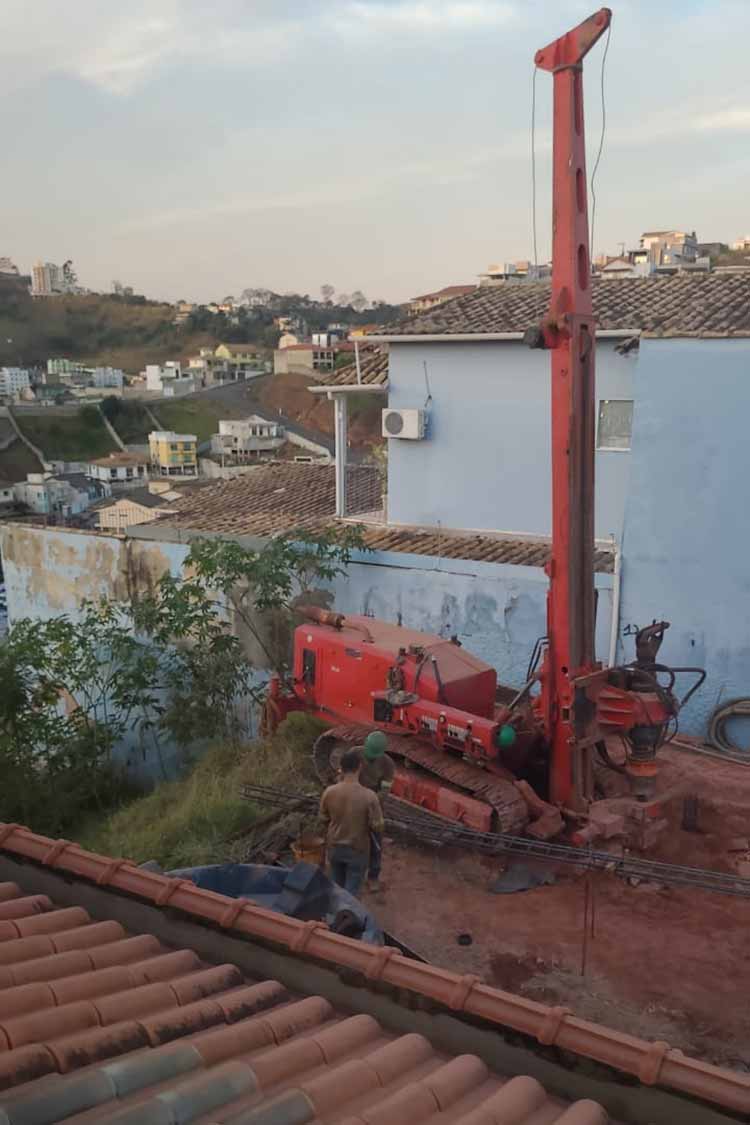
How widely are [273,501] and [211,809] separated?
9328 mm

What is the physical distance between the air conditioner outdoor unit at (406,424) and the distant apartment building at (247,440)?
45470 millimetres

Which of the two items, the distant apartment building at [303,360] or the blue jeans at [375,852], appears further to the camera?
the distant apartment building at [303,360]

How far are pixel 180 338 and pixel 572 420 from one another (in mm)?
109717

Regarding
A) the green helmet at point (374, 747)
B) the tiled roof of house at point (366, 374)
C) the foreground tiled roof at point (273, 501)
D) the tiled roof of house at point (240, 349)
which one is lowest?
the green helmet at point (374, 747)

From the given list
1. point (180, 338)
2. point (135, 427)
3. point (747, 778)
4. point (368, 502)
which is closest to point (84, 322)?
point (180, 338)

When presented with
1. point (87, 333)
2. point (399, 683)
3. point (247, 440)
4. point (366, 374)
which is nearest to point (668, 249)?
point (247, 440)

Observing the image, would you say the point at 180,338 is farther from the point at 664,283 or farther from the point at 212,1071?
the point at 212,1071

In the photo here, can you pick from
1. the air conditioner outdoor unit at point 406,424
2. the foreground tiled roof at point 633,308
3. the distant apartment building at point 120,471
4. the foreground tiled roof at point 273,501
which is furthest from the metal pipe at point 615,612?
the distant apartment building at point 120,471

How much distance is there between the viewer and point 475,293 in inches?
639

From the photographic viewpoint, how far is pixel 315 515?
16297 millimetres

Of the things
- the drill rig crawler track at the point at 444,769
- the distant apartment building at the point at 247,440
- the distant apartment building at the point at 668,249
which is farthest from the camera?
the distant apartment building at the point at 247,440

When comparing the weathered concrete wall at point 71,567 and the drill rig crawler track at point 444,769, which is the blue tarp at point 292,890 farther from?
the weathered concrete wall at point 71,567

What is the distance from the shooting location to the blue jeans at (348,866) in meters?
6.96

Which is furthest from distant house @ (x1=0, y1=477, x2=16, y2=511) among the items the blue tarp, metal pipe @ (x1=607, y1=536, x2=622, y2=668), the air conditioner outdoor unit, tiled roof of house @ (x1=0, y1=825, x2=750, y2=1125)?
tiled roof of house @ (x1=0, y1=825, x2=750, y2=1125)
